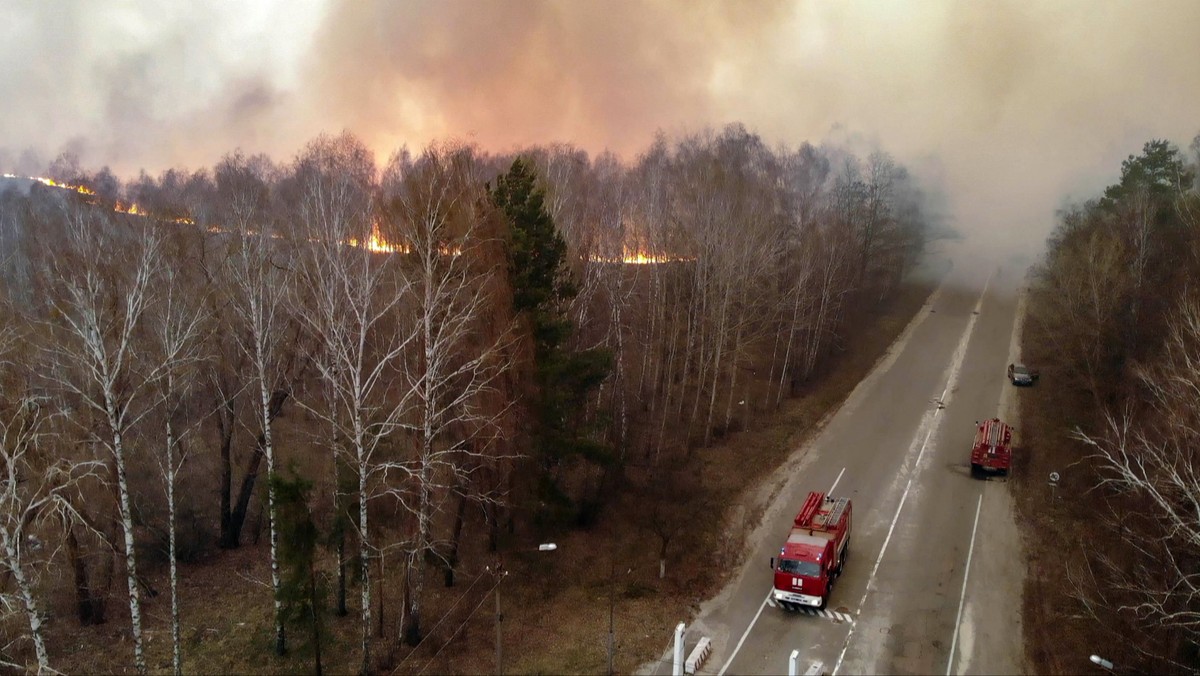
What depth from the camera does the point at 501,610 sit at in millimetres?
21562

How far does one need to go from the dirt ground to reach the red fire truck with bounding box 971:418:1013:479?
9267 millimetres

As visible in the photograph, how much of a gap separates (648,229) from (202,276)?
746 inches

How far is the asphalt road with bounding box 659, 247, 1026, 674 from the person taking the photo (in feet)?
61.8

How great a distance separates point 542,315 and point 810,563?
10.7 metres

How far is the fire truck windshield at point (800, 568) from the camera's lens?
20.2m

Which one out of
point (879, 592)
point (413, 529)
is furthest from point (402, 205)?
point (879, 592)

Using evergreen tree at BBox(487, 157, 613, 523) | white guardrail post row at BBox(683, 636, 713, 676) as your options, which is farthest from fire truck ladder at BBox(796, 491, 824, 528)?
evergreen tree at BBox(487, 157, 613, 523)

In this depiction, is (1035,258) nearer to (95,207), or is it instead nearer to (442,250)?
(442,250)

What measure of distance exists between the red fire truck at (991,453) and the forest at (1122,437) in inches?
→ 46.1

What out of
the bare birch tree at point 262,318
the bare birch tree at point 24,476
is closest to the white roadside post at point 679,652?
the bare birch tree at point 262,318

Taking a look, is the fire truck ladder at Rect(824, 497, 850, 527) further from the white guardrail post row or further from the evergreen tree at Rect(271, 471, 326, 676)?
the evergreen tree at Rect(271, 471, 326, 676)

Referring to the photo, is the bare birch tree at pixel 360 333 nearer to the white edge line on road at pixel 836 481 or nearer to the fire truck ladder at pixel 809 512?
the fire truck ladder at pixel 809 512

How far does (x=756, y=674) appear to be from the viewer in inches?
710

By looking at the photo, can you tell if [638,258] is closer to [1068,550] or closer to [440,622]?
[440,622]
